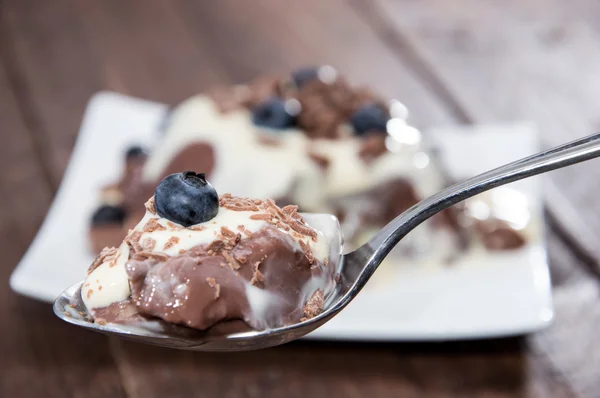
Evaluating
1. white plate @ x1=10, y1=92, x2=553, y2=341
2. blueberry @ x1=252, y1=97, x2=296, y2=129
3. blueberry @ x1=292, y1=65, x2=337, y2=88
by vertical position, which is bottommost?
white plate @ x1=10, y1=92, x2=553, y2=341

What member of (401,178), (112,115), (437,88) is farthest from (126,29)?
(401,178)

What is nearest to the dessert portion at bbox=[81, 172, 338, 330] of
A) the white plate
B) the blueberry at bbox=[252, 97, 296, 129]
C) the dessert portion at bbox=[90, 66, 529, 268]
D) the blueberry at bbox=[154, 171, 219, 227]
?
the blueberry at bbox=[154, 171, 219, 227]

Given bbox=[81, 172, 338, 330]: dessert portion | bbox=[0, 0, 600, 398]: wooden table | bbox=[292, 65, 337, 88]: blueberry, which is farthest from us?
bbox=[292, 65, 337, 88]: blueberry

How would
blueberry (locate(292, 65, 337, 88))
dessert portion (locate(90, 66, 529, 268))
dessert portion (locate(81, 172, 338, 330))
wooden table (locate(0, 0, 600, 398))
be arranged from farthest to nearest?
blueberry (locate(292, 65, 337, 88)) → dessert portion (locate(90, 66, 529, 268)) → wooden table (locate(0, 0, 600, 398)) → dessert portion (locate(81, 172, 338, 330))

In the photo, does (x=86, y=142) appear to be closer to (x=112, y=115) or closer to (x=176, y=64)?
(x=112, y=115)

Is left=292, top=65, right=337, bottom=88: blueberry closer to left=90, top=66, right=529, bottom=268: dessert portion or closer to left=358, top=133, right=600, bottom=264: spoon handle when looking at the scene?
left=90, top=66, right=529, bottom=268: dessert portion

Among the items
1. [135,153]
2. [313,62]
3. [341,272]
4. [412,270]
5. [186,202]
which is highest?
[313,62]

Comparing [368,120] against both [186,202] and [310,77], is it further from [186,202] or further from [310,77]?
[186,202]

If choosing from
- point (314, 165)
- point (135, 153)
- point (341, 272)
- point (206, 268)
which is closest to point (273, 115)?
point (314, 165)
